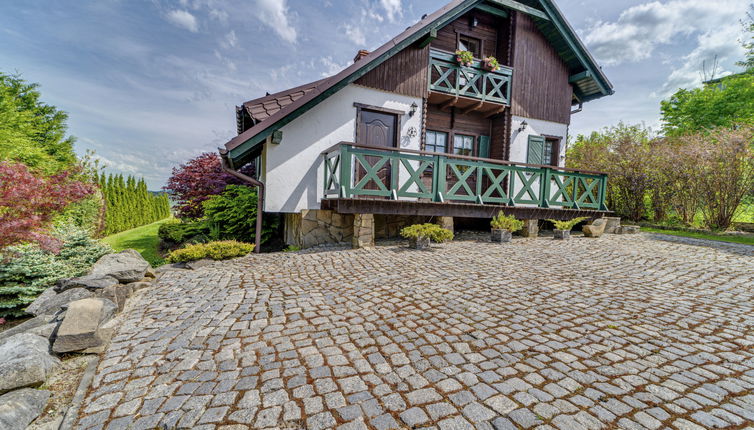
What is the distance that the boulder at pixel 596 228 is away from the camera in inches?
326

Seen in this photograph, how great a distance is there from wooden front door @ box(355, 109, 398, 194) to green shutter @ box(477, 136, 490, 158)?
314 cm

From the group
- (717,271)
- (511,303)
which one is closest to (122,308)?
(511,303)

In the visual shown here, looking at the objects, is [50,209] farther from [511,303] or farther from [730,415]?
[730,415]

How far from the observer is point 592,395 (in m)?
2.06

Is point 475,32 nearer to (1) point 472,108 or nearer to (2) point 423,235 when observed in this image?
(1) point 472,108

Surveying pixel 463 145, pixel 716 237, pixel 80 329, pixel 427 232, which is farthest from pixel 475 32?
pixel 80 329

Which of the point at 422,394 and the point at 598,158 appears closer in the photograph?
the point at 422,394

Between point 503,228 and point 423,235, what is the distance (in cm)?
228

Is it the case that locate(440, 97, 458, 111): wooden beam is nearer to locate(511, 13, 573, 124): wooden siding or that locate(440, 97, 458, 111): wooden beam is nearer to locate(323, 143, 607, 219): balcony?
locate(323, 143, 607, 219): balcony

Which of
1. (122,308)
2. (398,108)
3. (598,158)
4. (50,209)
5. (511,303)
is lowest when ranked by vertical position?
(122,308)

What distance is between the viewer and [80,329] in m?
2.72

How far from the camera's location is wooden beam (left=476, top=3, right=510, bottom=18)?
30.0 feet

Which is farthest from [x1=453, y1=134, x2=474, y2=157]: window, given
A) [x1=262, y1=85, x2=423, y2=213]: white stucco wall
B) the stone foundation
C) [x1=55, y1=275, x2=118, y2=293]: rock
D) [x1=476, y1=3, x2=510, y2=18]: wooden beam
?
[x1=55, y1=275, x2=118, y2=293]: rock

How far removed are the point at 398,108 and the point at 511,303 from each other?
6.31 m
